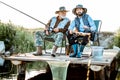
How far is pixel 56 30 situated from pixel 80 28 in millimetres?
602

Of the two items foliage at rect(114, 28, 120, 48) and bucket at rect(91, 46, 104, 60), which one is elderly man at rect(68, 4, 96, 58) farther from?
foliage at rect(114, 28, 120, 48)

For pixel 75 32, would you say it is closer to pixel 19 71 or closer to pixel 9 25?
pixel 19 71

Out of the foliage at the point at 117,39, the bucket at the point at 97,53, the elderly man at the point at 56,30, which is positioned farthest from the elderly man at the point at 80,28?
the foliage at the point at 117,39

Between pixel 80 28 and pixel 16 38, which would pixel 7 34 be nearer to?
pixel 16 38

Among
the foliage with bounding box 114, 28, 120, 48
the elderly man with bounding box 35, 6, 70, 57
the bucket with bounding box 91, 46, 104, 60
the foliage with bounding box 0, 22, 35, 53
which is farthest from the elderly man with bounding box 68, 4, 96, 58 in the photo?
the foliage with bounding box 114, 28, 120, 48


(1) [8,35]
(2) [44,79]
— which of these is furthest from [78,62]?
(1) [8,35]

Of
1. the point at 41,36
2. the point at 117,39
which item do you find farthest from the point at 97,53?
the point at 117,39

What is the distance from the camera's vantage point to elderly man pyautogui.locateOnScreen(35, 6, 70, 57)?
990 cm

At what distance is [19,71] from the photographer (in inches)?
403

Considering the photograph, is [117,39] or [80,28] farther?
[117,39]

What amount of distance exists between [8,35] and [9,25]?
1.42ft

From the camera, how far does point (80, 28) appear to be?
31.9 feet

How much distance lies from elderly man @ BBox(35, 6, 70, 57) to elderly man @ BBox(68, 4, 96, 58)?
304mm

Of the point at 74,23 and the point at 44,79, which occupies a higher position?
the point at 74,23
